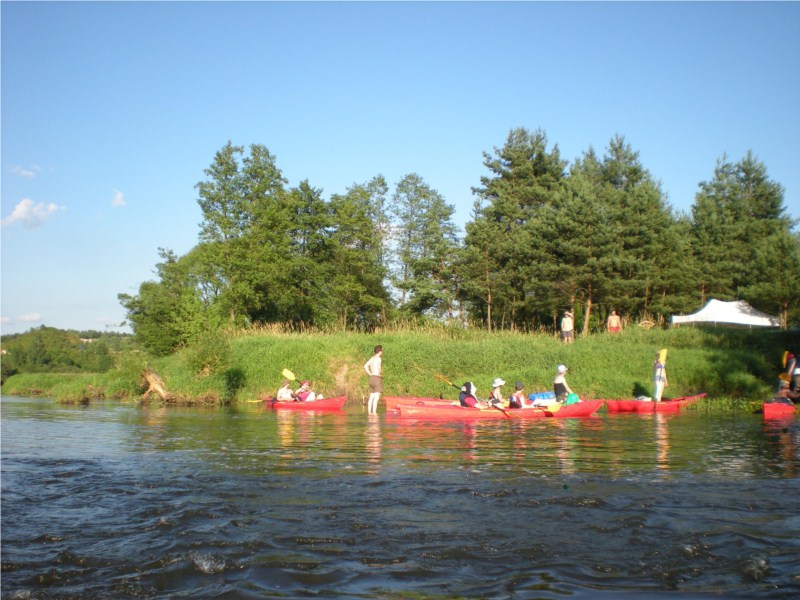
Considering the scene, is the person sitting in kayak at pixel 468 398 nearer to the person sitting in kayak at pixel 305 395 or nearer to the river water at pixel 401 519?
the river water at pixel 401 519

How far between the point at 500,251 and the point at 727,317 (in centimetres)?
1360

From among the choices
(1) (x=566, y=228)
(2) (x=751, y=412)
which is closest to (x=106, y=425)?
(2) (x=751, y=412)

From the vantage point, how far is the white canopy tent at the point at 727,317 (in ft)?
118

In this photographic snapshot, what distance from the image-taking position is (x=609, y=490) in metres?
8.41

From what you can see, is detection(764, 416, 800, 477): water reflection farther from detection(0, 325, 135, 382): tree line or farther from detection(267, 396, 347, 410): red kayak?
detection(0, 325, 135, 382): tree line

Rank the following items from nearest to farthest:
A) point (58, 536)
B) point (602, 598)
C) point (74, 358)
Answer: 1. point (602, 598)
2. point (58, 536)
3. point (74, 358)

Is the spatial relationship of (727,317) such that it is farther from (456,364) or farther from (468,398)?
(468,398)

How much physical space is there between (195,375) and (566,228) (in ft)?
67.6

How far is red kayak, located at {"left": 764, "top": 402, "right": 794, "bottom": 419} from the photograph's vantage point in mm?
18188

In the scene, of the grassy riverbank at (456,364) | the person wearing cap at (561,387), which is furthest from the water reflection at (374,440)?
the grassy riverbank at (456,364)

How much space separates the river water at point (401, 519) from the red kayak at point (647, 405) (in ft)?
24.4

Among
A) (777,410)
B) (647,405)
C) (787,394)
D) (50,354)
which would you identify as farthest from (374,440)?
(50,354)

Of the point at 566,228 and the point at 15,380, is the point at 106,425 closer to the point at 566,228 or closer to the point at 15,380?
the point at 566,228

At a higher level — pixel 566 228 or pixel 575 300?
pixel 566 228
